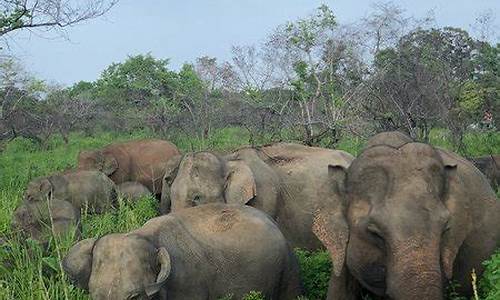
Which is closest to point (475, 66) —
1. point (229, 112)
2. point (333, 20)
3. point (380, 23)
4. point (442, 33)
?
point (442, 33)

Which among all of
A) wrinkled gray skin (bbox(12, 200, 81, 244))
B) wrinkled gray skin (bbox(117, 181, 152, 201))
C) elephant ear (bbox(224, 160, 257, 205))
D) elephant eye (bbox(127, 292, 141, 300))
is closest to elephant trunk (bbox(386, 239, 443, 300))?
elephant eye (bbox(127, 292, 141, 300))

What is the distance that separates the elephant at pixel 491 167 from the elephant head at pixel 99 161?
648 cm

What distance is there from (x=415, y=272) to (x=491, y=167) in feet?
25.1

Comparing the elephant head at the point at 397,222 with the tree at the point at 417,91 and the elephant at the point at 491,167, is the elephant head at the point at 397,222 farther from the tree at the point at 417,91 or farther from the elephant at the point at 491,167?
the tree at the point at 417,91

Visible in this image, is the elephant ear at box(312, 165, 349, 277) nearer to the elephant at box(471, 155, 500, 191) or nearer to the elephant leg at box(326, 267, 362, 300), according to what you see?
the elephant leg at box(326, 267, 362, 300)

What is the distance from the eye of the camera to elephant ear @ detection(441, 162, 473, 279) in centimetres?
440

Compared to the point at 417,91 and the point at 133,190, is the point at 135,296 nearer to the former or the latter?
the point at 133,190

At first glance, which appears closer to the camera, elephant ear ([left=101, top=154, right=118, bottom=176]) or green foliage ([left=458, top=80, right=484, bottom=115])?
elephant ear ([left=101, top=154, right=118, bottom=176])

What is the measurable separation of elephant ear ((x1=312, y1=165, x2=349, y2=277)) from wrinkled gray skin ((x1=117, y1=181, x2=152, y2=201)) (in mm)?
6981

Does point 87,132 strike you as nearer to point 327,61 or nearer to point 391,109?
point 327,61

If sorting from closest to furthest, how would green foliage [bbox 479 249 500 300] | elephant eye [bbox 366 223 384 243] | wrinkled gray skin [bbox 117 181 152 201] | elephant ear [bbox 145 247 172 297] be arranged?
green foliage [bbox 479 249 500 300] → elephant eye [bbox 366 223 384 243] → elephant ear [bbox 145 247 172 297] → wrinkled gray skin [bbox 117 181 152 201]

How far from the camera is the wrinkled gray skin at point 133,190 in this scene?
1184 cm

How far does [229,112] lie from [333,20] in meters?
8.35

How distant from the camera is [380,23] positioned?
2541 centimetres
